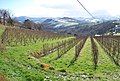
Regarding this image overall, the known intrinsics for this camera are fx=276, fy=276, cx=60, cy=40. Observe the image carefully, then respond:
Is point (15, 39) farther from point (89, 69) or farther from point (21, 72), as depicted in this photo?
point (21, 72)

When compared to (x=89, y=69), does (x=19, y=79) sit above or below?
above

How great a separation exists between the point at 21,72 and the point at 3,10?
114547mm

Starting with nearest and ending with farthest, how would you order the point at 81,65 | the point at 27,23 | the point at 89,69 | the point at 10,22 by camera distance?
the point at 89,69 < the point at 81,65 < the point at 10,22 < the point at 27,23

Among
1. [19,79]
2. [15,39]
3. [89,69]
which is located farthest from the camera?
[15,39]

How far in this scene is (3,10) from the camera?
132 m

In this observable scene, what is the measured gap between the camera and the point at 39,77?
19.9 meters

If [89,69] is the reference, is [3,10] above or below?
above

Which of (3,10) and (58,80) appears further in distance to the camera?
(3,10)

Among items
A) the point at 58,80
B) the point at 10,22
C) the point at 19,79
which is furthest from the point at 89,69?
the point at 10,22

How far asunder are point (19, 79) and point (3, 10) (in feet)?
385

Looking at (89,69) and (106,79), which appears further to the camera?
(89,69)

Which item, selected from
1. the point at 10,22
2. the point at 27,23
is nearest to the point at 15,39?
the point at 10,22

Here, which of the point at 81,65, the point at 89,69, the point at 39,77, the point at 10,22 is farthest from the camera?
the point at 10,22

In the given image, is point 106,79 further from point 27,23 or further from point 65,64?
point 27,23
